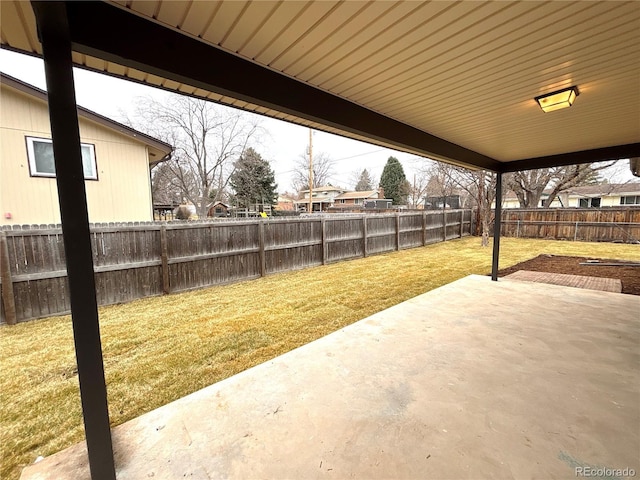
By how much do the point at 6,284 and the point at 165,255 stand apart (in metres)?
1.92

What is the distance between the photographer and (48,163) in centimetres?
677

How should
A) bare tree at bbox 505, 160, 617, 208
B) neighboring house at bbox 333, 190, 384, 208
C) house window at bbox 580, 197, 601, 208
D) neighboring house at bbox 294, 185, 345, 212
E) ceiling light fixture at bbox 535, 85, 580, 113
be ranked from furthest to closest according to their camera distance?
1. neighboring house at bbox 294, 185, 345, 212
2. neighboring house at bbox 333, 190, 384, 208
3. house window at bbox 580, 197, 601, 208
4. bare tree at bbox 505, 160, 617, 208
5. ceiling light fixture at bbox 535, 85, 580, 113

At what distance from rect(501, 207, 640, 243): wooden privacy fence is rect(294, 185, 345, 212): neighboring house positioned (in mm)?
26303

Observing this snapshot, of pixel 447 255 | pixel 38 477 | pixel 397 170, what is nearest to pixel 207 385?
pixel 38 477

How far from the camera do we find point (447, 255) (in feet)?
29.2

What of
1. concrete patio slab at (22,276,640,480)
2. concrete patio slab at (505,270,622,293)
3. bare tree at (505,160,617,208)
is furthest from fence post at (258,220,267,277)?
bare tree at (505,160,617,208)

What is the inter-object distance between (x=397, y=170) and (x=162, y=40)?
114ft

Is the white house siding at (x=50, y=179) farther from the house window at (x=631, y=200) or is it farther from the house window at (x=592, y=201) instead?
the house window at (x=631, y=200)

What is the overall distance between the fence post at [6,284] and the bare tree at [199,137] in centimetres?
1473

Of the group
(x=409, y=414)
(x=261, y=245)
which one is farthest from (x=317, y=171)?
(x=409, y=414)

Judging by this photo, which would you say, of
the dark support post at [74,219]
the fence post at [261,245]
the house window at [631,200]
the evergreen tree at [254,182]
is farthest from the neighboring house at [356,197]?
the dark support post at [74,219]

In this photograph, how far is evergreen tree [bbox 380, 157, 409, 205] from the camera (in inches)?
1332

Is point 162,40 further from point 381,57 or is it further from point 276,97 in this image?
point 381,57

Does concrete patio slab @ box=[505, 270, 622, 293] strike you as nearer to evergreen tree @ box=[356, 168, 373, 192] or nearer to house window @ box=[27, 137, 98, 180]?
house window @ box=[27, 137, 98, 180]
